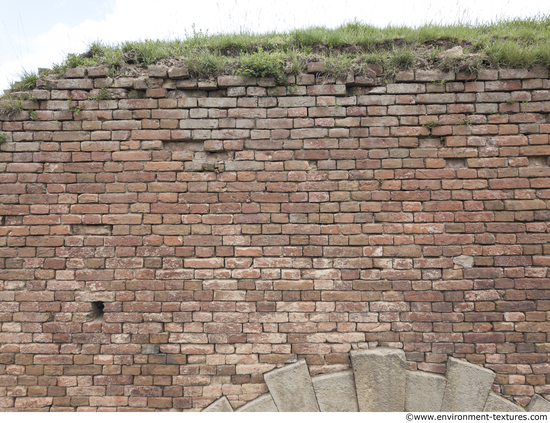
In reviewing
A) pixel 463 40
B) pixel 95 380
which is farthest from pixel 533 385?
pixel 95 380

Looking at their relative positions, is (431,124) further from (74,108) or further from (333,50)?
(74,108)

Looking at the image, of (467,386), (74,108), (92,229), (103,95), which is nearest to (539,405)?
(467,386)

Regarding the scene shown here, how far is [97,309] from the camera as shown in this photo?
8.55 ft

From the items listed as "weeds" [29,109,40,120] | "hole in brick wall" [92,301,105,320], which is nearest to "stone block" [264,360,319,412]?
"hole in brick wall" [92,301,105,320]

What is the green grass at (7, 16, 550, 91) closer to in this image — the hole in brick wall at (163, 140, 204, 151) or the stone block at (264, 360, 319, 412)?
the hole in brick wall at (163, 140, 204, 151)

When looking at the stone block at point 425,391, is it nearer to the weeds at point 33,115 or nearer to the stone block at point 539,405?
the stone block at point 539,405

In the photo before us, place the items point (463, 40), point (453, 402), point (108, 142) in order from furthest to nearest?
point (463, 40)
point (108, 142)
point (453, 402)

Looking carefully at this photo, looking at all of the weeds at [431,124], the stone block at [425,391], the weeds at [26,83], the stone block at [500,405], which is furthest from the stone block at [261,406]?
the weeds at [26,83]

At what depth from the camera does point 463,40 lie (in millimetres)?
2775

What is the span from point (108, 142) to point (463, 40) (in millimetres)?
3593

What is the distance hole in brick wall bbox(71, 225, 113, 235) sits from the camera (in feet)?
8.43

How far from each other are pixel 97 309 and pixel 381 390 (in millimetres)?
2669

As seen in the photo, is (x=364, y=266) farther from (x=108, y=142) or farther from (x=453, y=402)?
(x=108, y=142)

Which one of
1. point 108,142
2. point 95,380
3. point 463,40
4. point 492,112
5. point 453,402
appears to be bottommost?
point 453,402
